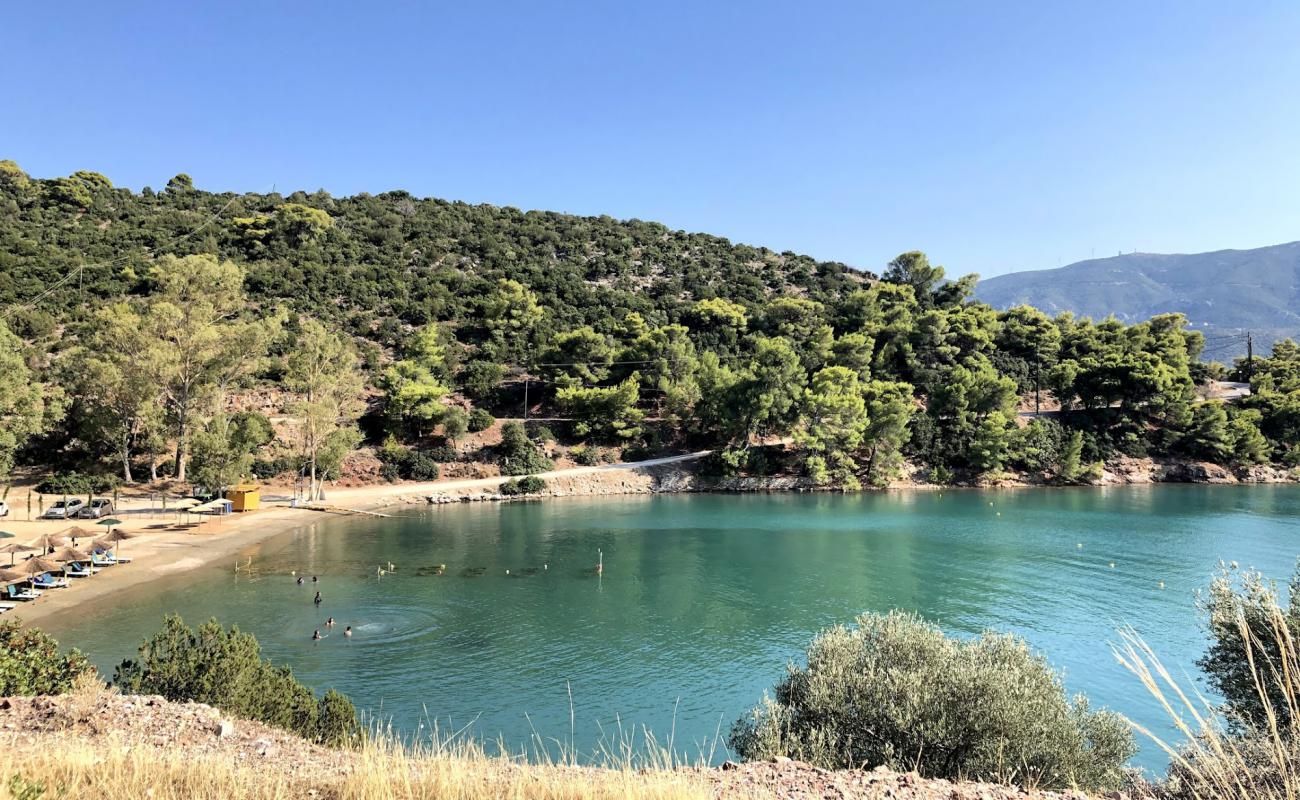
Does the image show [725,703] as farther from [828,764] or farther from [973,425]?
[973,425]

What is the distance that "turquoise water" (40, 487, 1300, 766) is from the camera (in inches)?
650

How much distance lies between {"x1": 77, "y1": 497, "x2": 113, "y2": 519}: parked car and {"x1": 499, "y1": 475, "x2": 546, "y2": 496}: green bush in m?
21.1

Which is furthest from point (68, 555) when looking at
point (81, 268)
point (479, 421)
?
point (479, 421)

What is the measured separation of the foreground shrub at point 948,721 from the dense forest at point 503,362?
35512 mm

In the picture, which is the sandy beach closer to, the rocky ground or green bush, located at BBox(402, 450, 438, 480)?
green bush, located at BBox(402, 450, 438, 480)

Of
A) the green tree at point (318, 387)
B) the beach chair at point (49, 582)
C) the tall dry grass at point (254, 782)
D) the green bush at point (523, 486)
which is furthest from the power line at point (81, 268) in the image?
the tall dry grass at point (254, 782)

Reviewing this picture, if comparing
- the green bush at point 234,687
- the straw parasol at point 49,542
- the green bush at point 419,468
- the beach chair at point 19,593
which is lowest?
the beach chair at point 19,593

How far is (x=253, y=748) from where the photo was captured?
29.9 ft

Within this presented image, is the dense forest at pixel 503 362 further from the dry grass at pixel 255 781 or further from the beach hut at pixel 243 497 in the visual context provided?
the dry grass at pixel 255 781

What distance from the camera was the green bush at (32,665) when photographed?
1070 cm

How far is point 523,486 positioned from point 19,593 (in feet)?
92.6

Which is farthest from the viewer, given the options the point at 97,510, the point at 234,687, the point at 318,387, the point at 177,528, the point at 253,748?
the point at 318,387

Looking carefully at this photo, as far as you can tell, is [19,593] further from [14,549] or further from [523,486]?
[523,486]

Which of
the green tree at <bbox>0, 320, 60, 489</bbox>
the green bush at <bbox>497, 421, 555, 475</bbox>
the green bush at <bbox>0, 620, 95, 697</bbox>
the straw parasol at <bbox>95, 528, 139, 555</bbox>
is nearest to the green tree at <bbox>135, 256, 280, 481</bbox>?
the green tree at <bbox>0, 320, 60, 489</bbox>
